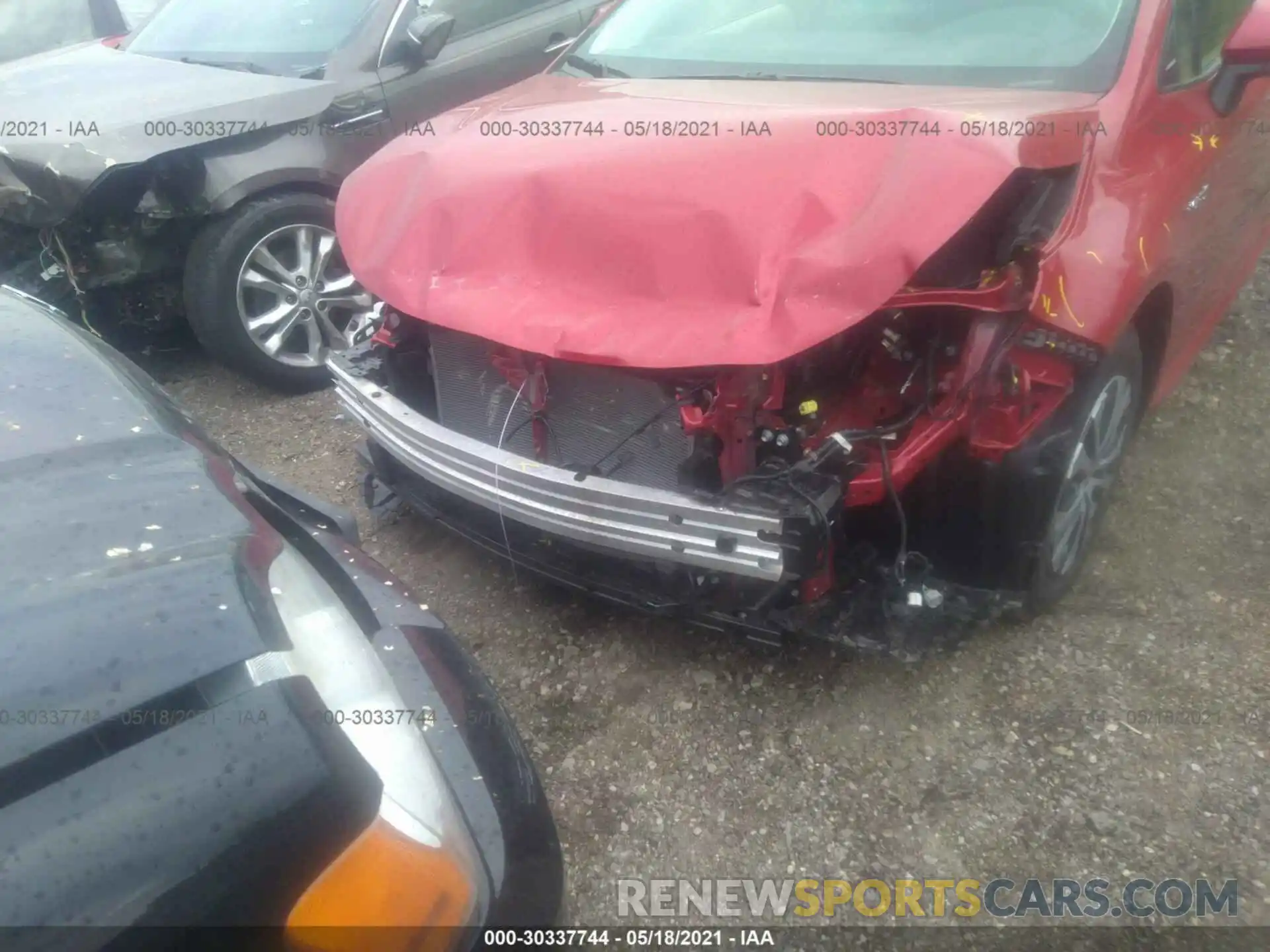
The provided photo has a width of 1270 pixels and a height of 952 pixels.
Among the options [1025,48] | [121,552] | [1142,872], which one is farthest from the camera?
[1025,48]

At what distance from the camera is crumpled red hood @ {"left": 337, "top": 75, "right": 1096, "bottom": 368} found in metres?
1.89

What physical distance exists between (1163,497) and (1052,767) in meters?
1.32

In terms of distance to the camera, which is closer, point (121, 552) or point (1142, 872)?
point (121, 552)

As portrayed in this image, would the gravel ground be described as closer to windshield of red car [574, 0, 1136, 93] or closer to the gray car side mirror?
windshield of red car [574, 0, 1136, 93]

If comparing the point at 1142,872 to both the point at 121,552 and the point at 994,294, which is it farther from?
the point at 121,552

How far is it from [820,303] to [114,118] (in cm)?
322

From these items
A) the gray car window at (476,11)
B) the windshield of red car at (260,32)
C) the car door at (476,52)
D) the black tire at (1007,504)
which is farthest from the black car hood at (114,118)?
the black tire at (1007,504)

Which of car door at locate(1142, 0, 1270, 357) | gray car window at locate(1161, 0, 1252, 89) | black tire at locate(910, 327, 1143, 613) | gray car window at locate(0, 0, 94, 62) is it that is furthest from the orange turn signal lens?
gray car window at locate(0, 0, 94, 62)

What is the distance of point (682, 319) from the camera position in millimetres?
1942

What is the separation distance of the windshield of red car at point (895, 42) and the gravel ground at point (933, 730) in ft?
4.62

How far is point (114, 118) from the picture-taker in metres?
3.70

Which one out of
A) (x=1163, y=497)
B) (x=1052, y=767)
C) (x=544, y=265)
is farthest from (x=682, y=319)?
(x=1163, y=497)

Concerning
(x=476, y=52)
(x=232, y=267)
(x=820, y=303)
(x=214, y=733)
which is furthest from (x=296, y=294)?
(x=214, y=733)

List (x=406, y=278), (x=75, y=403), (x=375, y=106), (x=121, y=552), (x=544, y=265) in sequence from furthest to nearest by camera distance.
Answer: (x=375, y=106)
(x=406, y=278)
(x=544, y=265)
(x=75, y=403)
(x=121, y=552)
